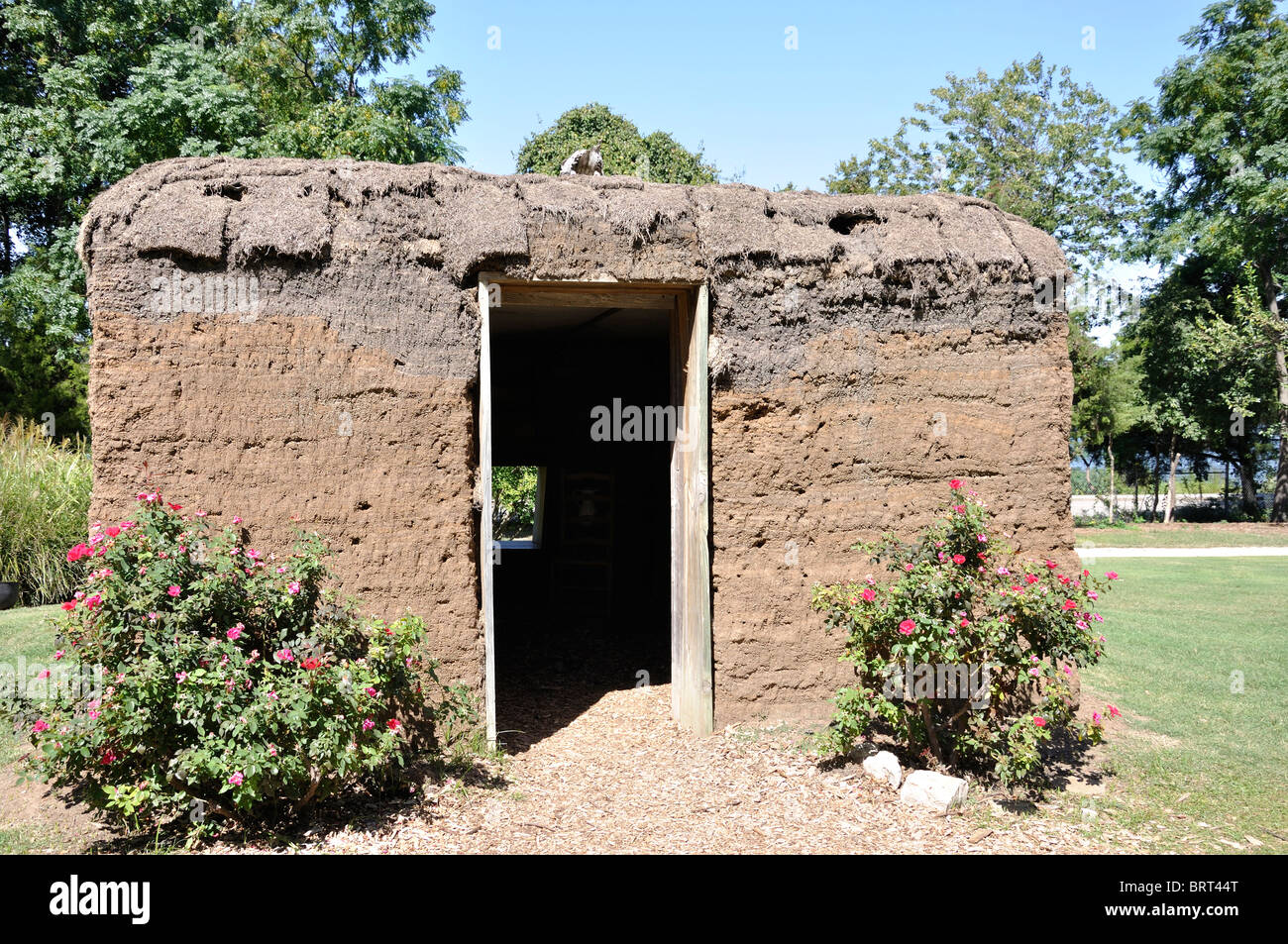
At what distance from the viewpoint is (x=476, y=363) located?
5875mm

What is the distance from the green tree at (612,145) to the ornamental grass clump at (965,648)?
20256 millimetres

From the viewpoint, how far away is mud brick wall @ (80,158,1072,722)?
5.54 m

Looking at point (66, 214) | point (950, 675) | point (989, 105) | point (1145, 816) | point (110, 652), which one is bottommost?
point (1145, 816)

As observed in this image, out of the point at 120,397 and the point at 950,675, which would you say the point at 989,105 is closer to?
the point at 950,675

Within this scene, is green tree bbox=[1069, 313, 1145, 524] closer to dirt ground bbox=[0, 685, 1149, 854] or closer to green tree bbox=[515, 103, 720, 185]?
green tree bbox=[515, 103, 720, 185]

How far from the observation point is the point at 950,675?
554cm

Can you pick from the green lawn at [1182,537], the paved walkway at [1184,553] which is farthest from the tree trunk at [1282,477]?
the paved walkway at [1184,553]

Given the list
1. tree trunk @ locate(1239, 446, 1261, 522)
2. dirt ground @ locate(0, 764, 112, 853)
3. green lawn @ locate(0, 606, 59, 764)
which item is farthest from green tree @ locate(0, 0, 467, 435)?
tree trunk @ locate(1239, 446, 1261, 522)

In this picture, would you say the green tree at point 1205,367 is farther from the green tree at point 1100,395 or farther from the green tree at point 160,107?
the green tree at point 160,107

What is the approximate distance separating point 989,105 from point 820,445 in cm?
2126

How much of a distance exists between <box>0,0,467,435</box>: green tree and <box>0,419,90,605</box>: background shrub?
A: 4.42 m

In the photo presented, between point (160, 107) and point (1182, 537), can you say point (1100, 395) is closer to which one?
point (1182, 537)

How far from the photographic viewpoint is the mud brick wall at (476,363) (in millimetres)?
5535

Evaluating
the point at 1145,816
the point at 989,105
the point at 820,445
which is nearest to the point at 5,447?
the point at 820,445
